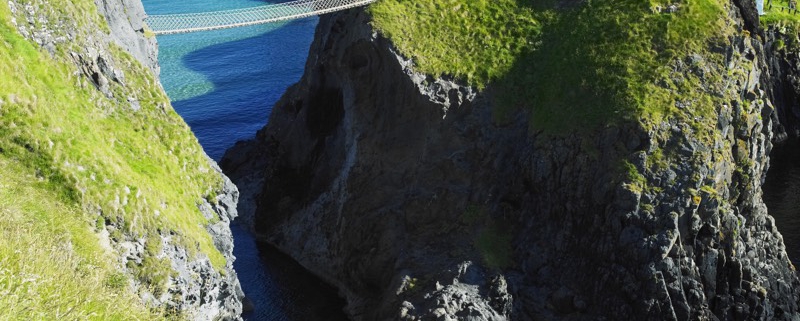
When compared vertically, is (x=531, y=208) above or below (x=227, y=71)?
above

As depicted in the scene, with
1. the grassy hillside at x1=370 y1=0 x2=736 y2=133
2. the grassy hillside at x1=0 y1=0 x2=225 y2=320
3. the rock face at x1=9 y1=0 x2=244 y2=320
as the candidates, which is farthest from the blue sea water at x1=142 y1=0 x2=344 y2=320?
the grassy hillside at x1=0 y1=0 x2=225 y2=320

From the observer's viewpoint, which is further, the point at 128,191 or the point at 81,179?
the point at 128,191

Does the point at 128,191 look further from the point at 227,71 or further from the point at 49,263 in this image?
the point at 227,71

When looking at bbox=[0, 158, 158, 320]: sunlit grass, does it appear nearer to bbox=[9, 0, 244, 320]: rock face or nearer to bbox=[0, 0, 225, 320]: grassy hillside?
bbox=[0, 0, 225, 320]: grassy hillside

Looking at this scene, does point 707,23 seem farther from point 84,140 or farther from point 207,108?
point 207,108

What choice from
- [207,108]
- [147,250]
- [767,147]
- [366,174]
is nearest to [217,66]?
[207,108]

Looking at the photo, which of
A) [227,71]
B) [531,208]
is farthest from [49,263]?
[227,71]
